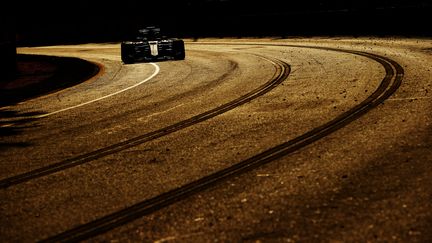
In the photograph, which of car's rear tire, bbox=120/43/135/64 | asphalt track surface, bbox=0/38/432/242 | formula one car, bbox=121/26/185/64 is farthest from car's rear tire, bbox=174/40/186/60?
asphalt track surface, bbox=0/38/432/242

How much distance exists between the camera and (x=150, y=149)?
7070mm

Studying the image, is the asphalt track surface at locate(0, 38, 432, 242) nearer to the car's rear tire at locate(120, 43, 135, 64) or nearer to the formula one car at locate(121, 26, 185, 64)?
the formula one car at locate(121, 26, 185, 64)

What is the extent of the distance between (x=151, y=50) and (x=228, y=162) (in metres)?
13.1

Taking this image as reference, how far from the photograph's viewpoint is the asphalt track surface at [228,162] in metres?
4.45

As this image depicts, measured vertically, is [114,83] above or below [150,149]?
below

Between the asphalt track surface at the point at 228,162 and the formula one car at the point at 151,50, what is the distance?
255 inches

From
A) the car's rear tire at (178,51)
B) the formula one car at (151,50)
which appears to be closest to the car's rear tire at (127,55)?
the formula one car at (151,50)

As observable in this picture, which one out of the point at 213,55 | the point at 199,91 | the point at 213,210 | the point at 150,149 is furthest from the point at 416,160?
the point at 213,55

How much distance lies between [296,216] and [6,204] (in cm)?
277

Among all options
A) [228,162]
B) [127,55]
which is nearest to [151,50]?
[127,55]

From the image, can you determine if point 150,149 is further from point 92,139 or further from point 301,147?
point 301,147

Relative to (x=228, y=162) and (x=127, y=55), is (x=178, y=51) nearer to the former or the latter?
(x=127, y=55)

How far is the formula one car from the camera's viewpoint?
18.8m

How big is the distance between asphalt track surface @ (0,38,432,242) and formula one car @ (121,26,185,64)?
21.3ft
